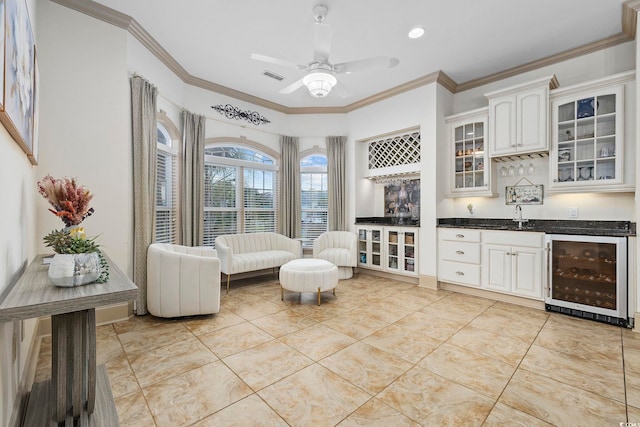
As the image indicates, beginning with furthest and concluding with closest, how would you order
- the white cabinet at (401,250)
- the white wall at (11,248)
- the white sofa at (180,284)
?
the white cabinet at (401,250), the white sofa at (180,284), the white wall at (11,248)

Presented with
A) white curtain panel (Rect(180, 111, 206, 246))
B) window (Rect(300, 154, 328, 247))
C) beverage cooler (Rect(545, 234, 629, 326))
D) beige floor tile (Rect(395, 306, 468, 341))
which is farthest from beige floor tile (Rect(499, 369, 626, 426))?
window (Rect(300, 154, 328, 247))

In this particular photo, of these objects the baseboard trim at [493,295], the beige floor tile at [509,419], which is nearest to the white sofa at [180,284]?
the beige floor tile at [509,419]

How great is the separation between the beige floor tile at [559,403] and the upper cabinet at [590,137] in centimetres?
256

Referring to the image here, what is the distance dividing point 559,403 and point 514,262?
7.22 feet

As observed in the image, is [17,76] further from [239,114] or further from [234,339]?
[239,114]

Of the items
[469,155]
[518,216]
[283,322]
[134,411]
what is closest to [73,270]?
[134,411]

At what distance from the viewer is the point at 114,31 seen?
3082 mm

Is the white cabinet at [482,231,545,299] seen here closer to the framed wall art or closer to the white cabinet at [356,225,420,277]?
the white cabinet at [356,225,420,277]

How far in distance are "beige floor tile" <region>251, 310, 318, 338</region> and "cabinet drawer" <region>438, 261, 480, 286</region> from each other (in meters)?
2.29

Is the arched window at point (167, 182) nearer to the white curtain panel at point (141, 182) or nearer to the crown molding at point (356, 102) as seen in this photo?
the white curtain panel at point (141, 182)

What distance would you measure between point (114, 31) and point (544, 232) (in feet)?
17.5

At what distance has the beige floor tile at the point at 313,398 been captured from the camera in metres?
1.69

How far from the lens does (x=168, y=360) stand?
91.5 inches

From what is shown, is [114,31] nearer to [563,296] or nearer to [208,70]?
[208,70]
